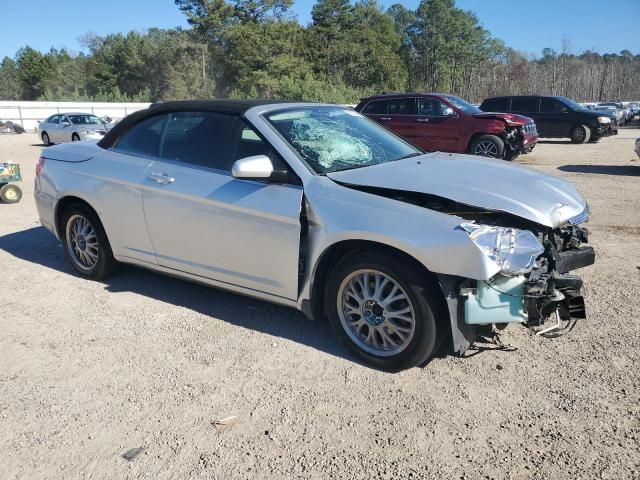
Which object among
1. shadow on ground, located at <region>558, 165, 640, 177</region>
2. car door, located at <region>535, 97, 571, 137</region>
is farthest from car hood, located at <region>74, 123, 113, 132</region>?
shadow on ground, located at <region>558, 165, 640, 177</region>

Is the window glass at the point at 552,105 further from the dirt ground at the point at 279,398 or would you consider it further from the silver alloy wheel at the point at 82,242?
the silver alloy wheel at the point at 82,242

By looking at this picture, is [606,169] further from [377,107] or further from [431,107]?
[377,107]

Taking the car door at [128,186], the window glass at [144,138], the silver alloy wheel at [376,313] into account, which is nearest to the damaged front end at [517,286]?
the silver alloy wheel at [376,313]

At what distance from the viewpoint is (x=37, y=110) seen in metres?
41.4

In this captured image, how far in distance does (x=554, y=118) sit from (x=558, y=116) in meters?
0.15

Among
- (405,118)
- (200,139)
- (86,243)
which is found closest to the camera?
(200,139)

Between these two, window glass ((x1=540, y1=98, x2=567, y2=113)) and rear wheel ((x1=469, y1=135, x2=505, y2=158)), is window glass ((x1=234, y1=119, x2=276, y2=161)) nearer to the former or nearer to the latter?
rear wheel ((x1=469, y1=135, x2=505, y2=158))

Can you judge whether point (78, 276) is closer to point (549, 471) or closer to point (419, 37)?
point (549, 471)

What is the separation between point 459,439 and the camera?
9.24 feet

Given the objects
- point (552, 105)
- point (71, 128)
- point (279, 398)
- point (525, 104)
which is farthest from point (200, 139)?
point (71, 128)

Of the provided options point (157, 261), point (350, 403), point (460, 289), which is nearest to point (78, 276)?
point (157, 261)

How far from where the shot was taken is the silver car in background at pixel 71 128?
2278 cm

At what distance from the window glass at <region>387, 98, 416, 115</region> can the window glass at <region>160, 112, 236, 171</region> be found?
10.6m

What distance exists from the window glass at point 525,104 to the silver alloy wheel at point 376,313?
1906cm
